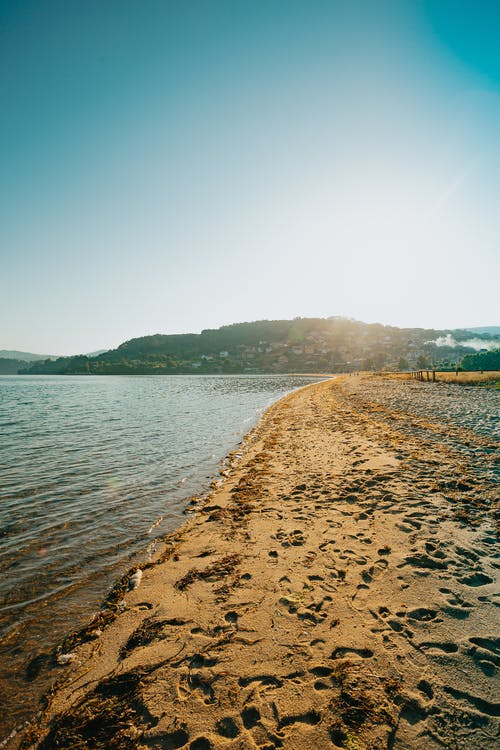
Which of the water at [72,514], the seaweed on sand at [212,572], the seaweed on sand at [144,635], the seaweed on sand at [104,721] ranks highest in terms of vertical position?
the seaweed on sand at [104,721]

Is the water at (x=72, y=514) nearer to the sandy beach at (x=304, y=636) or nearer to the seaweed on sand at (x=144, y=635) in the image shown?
the sandy beach at (x=304, y=636)

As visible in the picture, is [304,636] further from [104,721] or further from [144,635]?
[104,721]

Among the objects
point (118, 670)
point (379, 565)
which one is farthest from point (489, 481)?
point (118, 670)

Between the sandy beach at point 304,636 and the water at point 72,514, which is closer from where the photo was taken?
the sandy beach at point 304,636

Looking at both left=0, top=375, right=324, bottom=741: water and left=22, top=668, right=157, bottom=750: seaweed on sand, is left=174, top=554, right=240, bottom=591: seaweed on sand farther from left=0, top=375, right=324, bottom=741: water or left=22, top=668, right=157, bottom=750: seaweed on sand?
left=22, top=668, right=157, bottom=750: seaweed on sand

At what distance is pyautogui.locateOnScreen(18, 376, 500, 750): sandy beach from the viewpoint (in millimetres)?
3461

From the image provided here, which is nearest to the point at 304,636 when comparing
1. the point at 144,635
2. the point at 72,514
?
the point at 144,635

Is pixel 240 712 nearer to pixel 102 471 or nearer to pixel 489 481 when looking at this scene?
pixel 489 481

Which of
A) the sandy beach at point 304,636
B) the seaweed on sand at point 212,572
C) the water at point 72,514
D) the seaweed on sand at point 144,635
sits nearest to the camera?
the sandy beach at point 304,636

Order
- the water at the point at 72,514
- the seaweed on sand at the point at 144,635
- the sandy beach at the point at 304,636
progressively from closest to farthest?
the sandy beach at the point at 304,636, the seaweed on sand at the point at 144,635, the water at the point at 72,514

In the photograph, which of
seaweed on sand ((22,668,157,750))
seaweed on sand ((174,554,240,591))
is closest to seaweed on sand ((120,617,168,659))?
seaweed on sand ((22,668,157,750))

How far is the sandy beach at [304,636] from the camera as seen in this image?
3.46 meters

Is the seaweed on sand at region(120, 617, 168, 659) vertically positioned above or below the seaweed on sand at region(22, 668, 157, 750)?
below

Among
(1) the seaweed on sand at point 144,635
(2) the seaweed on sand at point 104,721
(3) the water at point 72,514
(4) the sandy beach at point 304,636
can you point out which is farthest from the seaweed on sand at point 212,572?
(2) the seaweed on sand at point 104,721
